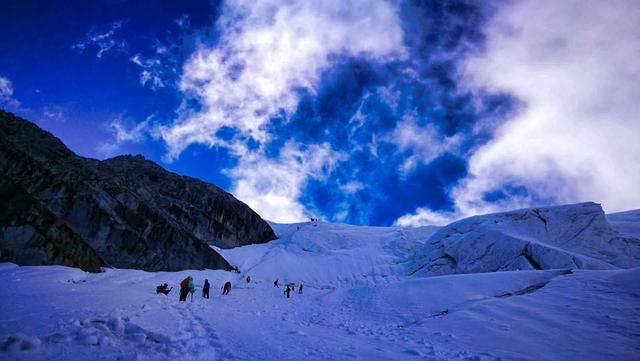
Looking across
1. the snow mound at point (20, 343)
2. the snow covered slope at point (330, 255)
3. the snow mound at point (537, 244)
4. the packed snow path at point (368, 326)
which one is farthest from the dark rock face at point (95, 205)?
the snow mound at point (537, 244)

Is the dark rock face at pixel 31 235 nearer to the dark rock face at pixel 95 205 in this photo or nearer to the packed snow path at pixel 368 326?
the dark rock face at pixel 95 205

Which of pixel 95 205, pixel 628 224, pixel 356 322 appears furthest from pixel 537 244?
pixel 95 205

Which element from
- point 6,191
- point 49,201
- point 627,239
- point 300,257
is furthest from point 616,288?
point 300,257

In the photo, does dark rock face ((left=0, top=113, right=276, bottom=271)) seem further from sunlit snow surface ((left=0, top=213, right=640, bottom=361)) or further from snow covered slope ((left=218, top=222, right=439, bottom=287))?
snow covered slope ((left=218, top=222, right=439, bottom=287))

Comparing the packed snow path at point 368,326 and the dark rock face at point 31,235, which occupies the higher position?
the dark rock face at point 31,235

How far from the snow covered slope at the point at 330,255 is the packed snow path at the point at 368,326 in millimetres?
29305

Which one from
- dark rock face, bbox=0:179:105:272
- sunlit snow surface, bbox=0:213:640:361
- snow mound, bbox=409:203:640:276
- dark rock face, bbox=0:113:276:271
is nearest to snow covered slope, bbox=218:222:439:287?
snow mound, bbox=409:203:640:276

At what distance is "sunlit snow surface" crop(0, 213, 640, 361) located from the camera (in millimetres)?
6422

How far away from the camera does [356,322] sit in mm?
16359

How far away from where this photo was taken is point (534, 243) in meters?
34.1

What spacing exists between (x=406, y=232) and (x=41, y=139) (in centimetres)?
6676

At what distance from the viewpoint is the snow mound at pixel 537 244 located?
32.9 metres

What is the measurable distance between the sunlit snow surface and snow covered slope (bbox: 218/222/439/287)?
78.5ft

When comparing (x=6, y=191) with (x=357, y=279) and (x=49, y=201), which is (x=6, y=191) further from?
(x=357, y=279)
